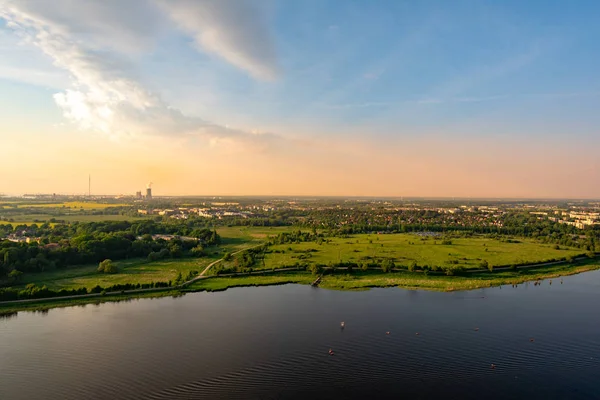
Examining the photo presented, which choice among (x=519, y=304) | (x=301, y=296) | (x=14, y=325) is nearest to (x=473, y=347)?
(x=519, y=304)

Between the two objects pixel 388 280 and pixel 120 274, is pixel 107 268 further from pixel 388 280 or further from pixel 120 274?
pixel 388 280

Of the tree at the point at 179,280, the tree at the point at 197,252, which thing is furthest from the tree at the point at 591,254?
the tree at the point at 179,280

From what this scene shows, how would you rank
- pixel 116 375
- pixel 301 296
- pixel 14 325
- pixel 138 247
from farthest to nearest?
pixel 138 247
pixel 301 296
pixel 14 325
pixel 116 375

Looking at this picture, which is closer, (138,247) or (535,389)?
(535,389)

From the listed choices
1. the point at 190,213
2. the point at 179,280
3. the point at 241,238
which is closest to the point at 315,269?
the point at 179,280

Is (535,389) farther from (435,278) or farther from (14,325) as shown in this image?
(14,325)

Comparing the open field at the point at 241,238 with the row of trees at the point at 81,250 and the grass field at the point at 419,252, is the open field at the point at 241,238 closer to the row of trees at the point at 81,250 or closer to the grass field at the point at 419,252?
the row of trees at the point at 81,250
